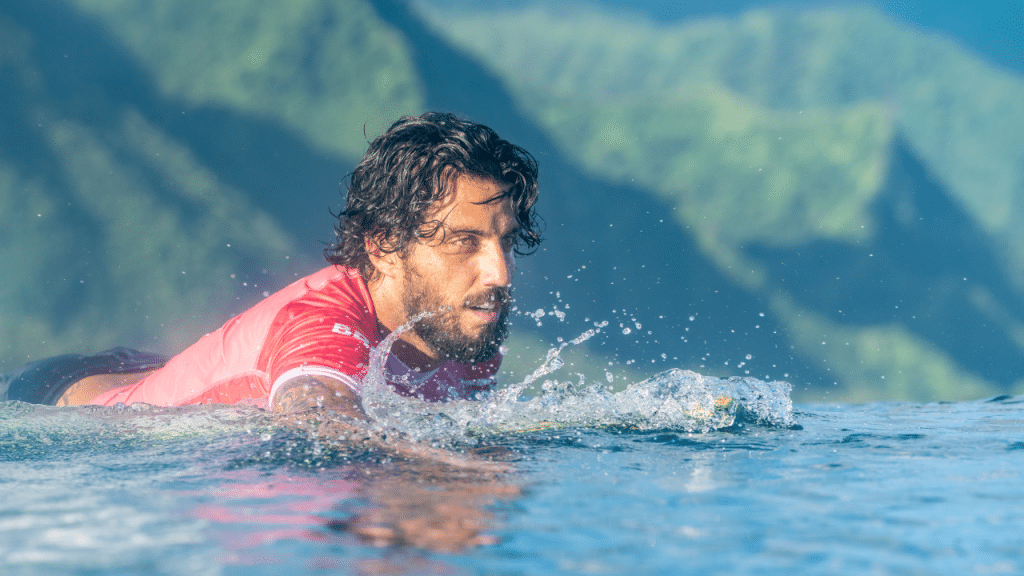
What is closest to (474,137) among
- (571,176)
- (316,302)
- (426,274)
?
(426,274)

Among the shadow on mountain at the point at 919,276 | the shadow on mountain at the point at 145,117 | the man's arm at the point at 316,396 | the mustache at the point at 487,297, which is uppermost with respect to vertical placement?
the shadow on mountain at the point at 145,117

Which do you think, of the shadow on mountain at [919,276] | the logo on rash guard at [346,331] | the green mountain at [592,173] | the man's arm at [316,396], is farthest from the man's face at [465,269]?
the shadow on mountain at [919,276]

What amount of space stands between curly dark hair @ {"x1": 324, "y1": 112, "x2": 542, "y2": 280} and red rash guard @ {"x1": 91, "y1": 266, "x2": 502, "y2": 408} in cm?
14

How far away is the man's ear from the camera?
7.50ft

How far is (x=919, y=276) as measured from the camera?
199 inches

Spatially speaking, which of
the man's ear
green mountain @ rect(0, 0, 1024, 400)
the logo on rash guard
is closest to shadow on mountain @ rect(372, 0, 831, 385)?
green mountain @ rect(0, 0, 1024, 400)

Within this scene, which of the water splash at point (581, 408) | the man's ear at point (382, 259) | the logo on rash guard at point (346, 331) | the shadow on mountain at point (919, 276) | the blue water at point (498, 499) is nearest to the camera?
the blue water at point (498, 499)

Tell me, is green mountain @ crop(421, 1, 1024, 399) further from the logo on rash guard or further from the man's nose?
the logo on rash guard

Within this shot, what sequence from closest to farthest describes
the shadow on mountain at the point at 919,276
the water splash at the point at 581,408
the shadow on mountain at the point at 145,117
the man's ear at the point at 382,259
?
the water splash at the point at 581,408 < the man's ear at the point at 382,259 < the shadow on mountain at the point at 145,117 < the shadow on mountain at the point at 919,276

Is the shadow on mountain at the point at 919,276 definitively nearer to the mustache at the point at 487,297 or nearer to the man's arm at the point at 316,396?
the mustache at the point at 487,297

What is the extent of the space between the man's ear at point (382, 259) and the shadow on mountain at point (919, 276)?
330cm

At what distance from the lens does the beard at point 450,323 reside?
2.17 m

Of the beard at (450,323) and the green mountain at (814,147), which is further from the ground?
the green mountain at (814,147)

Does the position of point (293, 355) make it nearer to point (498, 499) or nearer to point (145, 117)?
point (498, 499)
